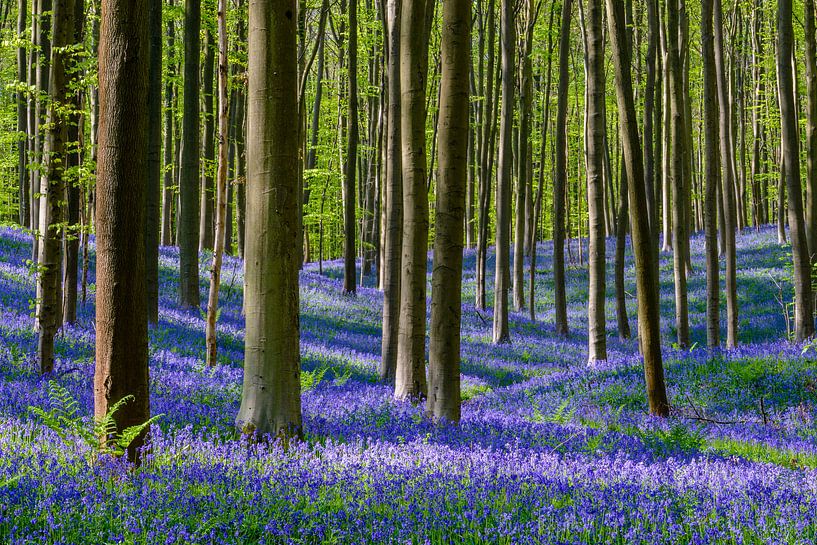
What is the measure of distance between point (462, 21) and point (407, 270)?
Answer: 327 centimetres

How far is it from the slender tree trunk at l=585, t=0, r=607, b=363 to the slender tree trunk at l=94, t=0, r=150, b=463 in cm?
913

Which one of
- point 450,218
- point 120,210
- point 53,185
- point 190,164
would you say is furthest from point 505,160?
point 120,210

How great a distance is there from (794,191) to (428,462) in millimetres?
11288

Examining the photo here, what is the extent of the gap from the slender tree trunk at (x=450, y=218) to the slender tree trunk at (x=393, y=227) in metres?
4.31

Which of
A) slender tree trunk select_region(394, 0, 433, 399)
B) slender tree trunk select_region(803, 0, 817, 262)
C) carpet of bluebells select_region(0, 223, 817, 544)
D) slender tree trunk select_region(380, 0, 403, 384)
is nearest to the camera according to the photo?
carpet of bluebells select_region(0, 223, 817, 544)

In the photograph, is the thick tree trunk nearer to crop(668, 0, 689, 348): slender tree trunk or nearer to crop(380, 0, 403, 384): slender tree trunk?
crop(380, 0, 403, 384): slender tree trunk

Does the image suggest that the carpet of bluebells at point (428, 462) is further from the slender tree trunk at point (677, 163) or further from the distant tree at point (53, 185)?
the slender tree trunk at point (677, 163)

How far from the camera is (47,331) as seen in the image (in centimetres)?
790

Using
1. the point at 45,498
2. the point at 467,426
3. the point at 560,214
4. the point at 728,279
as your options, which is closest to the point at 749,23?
the point at 560,214

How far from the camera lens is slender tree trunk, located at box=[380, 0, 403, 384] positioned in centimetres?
1152

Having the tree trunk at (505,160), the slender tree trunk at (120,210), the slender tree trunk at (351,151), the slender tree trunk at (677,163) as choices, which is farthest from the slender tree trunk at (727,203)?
the slender tree trunk at (120,210)

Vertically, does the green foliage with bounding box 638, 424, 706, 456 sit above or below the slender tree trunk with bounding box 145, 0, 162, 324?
below

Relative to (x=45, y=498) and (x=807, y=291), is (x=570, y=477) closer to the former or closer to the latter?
(x=45, y=498)

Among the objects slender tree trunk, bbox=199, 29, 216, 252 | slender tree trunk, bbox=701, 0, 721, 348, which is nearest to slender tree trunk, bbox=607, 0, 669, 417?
slender tree trunk, bbox=701, 0, 721, 348
